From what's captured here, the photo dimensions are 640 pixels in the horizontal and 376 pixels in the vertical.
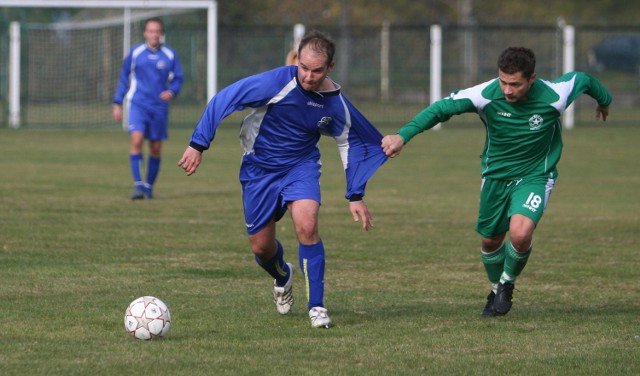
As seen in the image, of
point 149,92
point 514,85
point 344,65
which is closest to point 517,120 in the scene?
point 514,85

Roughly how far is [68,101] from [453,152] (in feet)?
37.8

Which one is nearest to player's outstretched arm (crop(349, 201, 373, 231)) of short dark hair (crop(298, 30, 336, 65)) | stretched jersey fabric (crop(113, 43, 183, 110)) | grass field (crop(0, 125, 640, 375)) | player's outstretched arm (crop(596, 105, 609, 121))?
grass field (crop(0, 125, 640, 375))

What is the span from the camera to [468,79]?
34.1m

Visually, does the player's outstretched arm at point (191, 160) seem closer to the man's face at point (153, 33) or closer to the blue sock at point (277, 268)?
the blue sock at point (277, 268)

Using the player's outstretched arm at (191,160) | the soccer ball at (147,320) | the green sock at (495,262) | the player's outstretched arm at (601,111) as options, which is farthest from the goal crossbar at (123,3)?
the soccer ball at (147,320)

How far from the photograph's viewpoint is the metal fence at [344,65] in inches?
1174

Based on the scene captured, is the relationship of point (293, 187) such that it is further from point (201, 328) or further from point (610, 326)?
point (610, 326)

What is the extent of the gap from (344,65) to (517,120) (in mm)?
26738

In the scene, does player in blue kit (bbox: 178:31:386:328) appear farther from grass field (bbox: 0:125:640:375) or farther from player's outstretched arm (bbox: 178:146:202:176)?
grass field (bbox: 0:125:640:375)

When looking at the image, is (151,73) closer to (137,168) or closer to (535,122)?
(137,168)

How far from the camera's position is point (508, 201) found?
24.9 feet

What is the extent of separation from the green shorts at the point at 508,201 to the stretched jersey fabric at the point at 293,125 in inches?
30.0

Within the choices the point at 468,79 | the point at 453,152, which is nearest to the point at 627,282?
the point at 453,152

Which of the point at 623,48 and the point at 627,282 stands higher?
the point at 623,48
